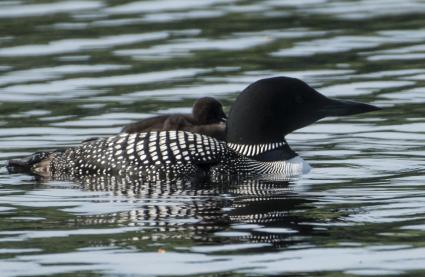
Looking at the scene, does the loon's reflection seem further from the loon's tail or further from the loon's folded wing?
the loon's tail

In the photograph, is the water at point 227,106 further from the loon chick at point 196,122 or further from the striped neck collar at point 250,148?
the loon chick at point 196,122

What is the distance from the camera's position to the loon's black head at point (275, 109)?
34.4ft

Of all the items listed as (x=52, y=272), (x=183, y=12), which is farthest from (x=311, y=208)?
(x=183, y=12)

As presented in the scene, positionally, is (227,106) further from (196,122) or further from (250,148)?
(250,148)

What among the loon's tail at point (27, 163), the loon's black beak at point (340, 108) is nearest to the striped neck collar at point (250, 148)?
the loon's black beak at point (340, 108)

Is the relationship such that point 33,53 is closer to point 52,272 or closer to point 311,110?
point 311,110

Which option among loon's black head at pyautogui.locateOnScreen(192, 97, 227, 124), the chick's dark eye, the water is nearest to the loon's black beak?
the chick's dark eye

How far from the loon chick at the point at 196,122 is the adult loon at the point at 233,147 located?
434mm

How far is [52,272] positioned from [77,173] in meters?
3.25

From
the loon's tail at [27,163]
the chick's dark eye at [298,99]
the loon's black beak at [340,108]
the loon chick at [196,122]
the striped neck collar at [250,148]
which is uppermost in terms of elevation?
the chick's dark eye at [298,99]

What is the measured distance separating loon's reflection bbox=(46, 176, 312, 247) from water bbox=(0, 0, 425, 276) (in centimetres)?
2

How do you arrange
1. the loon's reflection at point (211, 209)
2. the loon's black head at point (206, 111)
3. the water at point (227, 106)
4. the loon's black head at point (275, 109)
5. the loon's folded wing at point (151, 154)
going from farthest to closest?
the loon's black head at point (206, 111) → the loon's black head at point (275, 109) → the loon's folded wing at point (151, 154) → the loon's reflection at point (211, 209) → the water at point (227, 106)

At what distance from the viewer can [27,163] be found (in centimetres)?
1084

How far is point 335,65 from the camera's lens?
14461 mm
